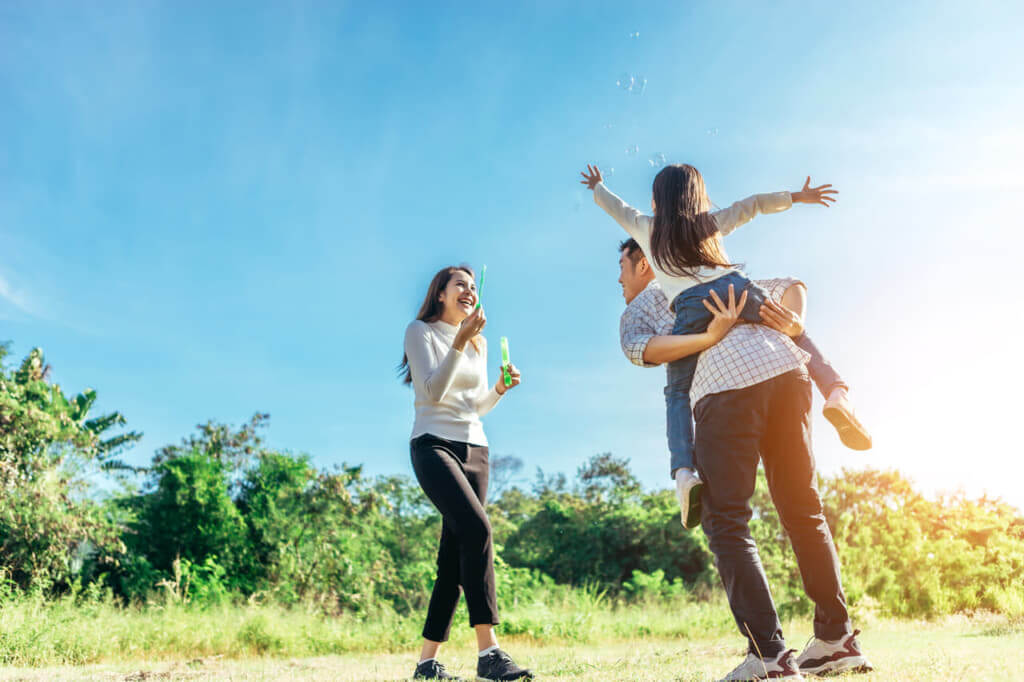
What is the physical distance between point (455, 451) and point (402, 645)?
373cm

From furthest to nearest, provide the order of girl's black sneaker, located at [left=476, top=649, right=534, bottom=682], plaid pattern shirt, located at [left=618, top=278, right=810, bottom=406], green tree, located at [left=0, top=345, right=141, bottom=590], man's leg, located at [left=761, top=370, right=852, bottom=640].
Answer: green tree, located at [left=0, top=345, right=141, bottom=590] < girl's black sneaker, located at [left=476, top=649, right=534, bottom=682] < man's leg, located at [left=761, top=370, right=852, bottom=640] < plaid pattern shirt, located at [left=618, top=278, right=810, bottom=406]

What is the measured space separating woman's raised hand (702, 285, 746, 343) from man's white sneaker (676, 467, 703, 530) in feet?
1.70

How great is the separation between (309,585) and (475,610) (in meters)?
8.98

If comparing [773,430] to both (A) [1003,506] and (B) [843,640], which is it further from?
(A) [1003,506]

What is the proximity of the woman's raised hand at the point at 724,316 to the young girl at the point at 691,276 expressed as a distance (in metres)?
0.02

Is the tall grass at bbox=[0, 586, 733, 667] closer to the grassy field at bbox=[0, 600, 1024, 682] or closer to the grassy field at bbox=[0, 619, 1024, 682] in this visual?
the grassy field at bbox=[0, 600, 1024, 682]

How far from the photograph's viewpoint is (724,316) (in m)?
2.96

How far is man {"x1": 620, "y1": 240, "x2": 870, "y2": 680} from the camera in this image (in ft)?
9.16

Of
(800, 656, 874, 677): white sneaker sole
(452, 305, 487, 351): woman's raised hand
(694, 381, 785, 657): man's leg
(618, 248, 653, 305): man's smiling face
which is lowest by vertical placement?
(800, 656, 874, 677): white sneaker sole

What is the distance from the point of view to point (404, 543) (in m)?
13.5

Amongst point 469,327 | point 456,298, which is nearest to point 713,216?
point 469,327

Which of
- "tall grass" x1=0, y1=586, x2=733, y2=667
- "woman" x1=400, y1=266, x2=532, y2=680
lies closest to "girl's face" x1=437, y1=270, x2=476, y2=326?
"woman" x1=400, y1=266, x2=532, y2=680

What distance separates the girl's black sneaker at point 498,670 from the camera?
3.62 meters

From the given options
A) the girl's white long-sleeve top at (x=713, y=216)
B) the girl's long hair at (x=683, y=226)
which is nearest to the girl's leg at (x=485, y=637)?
the girl's white long-sleeve top at (x=713, y=216)
